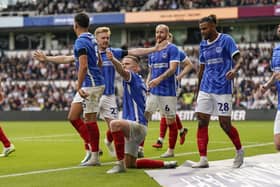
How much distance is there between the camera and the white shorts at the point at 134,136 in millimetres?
9336

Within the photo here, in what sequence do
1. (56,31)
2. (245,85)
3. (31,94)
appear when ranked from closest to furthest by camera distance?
(245,85) → (31,94) → (56,31)

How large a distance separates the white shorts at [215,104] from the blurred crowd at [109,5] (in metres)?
33.3

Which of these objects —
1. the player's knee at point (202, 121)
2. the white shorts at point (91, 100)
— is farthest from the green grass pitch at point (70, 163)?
the player's knee at point (202, 121)

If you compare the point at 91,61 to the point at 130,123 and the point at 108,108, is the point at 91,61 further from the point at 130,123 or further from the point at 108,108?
the point at 108,108

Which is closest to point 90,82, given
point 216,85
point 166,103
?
point 216,85

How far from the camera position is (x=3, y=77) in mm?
45938

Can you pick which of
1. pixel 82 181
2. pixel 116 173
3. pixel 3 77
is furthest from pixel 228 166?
pixel 3 77

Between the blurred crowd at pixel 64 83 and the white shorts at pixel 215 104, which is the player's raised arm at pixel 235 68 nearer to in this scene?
the white shorts at pixel 215 104

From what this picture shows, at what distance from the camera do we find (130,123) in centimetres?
931

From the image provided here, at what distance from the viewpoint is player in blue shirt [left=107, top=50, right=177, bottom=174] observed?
30.2 feet

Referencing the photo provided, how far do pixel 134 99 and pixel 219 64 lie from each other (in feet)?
4.94

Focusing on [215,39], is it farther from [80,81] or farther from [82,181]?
[82,181]

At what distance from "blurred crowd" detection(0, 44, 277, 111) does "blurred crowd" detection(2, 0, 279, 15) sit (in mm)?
3022

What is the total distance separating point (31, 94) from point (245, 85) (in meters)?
14.4
